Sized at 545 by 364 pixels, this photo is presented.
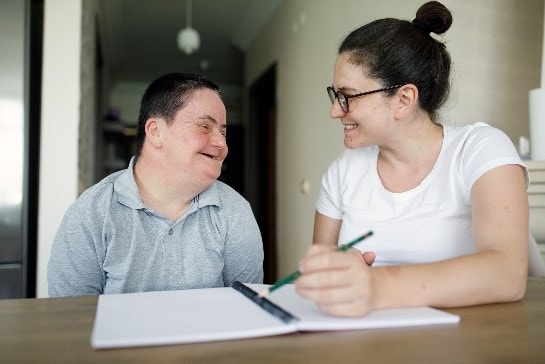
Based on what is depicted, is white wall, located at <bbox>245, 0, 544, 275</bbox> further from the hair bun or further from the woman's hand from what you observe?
the woman's hand

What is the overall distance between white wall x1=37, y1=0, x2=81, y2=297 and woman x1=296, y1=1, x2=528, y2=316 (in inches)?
65.4

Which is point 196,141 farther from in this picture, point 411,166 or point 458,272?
point 458,272

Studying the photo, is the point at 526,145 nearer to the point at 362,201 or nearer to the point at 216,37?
the point at 362,201

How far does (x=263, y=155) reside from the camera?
5859 millimetres

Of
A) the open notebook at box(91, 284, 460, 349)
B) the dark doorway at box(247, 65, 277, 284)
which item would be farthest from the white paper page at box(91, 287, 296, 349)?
the dark doorway at box(247, 65, 277, 284)

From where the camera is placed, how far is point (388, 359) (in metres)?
0.60

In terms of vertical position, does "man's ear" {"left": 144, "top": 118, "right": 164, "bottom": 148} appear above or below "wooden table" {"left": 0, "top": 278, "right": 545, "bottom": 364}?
above

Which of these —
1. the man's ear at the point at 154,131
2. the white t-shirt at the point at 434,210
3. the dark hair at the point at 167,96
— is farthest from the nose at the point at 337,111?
the man's ear at the point at 154,131

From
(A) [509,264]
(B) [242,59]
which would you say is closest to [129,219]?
(A) [509,264]

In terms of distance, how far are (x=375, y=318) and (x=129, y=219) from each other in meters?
0.82

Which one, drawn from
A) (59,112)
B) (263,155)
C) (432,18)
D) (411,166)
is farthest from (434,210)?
(263,155)

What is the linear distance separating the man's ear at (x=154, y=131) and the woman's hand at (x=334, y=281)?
823mm

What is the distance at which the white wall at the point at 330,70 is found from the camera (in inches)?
96.6

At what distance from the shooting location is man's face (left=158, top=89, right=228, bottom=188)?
1.41 meters
